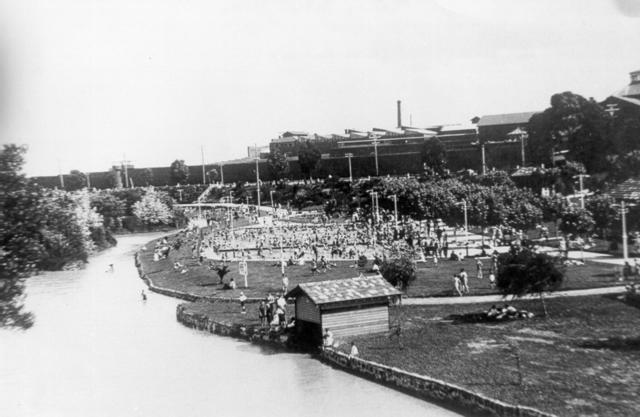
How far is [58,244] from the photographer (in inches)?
747

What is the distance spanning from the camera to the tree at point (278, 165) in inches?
4045

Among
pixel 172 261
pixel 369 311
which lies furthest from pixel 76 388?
pixel 172 261

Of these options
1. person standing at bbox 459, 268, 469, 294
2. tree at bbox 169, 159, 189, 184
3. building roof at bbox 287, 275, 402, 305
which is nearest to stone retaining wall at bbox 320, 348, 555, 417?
building roof at bbox 287, 275, 402, 305

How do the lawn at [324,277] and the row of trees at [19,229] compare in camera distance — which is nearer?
the row of trees at [19,229]

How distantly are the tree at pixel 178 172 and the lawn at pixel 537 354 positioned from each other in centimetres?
9953

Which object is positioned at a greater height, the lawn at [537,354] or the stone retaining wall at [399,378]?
the lawn at [537,354]

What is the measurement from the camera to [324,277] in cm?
3425

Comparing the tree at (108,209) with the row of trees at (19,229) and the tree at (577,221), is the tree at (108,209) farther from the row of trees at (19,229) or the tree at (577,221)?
the row of trees at (19,229)

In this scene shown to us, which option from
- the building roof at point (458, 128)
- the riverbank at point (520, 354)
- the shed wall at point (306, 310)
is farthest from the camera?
the building roof at point (458, 128)

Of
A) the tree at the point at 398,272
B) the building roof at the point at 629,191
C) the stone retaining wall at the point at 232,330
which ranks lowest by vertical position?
the stone retaining wall at the point at 232,330

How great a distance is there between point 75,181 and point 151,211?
100ft

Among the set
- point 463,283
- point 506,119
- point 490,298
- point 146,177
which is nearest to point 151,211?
point 146,177

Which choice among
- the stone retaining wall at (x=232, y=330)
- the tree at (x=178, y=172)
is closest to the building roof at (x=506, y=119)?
the tree at (x=178, y=172)

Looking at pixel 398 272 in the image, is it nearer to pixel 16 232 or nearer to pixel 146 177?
pixel 16 232
